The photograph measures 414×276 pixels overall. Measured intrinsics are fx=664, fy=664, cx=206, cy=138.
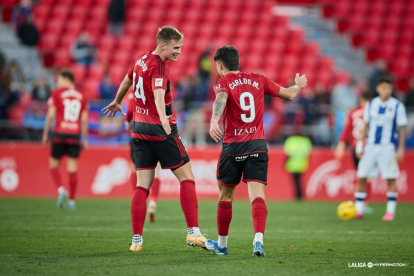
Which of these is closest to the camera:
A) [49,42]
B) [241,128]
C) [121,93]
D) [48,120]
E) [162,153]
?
[241,128]

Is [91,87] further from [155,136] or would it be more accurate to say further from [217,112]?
[217,112]

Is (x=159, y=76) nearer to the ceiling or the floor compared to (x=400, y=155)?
nearer to the ceiling

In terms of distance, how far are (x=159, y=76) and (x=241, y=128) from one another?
1.01m

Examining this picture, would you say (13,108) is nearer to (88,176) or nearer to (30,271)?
(88,176)

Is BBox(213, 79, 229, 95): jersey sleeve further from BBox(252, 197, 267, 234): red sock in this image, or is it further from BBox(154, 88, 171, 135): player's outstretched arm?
BBox(252, 197, 267, 234): red sock

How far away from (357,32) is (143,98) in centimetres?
1897

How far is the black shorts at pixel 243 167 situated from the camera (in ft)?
22.1

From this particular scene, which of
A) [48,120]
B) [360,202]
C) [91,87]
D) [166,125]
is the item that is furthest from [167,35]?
[91,87]

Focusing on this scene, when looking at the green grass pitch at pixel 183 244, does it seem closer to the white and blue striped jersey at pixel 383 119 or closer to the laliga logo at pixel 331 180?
the white and blue striped jersey at pixel 383 119

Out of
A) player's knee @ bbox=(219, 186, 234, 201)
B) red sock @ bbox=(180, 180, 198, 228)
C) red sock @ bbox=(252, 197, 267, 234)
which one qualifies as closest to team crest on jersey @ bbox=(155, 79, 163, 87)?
red sock @ bbox=(180, 180, 198, 228)

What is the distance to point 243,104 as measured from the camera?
676 cm

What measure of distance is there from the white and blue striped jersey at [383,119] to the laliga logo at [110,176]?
6781mm

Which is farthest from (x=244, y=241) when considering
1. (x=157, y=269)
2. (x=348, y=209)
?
(x=348, y=209)

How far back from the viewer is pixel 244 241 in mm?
8180
